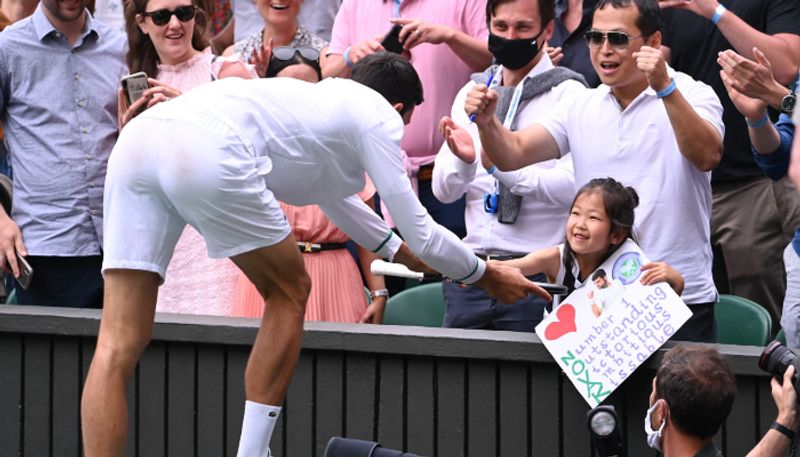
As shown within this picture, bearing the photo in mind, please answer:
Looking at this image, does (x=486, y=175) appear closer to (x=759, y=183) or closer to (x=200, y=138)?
(x=759, y=183)

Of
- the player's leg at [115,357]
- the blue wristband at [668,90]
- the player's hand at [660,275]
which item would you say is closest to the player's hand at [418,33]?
the blue wristband at [668,90]

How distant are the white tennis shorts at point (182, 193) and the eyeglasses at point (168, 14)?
2056mm

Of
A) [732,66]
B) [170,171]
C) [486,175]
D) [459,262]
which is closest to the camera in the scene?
[170,171]

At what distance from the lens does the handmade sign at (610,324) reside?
531cm

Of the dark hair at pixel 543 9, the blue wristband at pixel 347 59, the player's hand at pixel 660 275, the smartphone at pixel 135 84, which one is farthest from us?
the blue wristband at pixel 347 59

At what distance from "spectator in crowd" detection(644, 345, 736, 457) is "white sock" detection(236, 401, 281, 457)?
1318mm

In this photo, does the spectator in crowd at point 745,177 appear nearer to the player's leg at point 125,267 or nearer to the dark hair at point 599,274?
the dark hair at point 599,274

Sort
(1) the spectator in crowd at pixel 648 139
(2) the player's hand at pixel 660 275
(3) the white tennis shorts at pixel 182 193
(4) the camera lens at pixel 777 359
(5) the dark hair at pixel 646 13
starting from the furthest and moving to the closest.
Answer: (5) the dark hair at pixel 646 13, (1) the spectator in crowd at pixel 648 139, (2) the player's hand at pixel 660 275, (3) the white tennis shorts at pixel 182 193, (4) the camera lens at pixel 777 359

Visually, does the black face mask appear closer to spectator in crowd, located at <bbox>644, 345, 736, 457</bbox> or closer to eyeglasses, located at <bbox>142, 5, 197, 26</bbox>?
eyeglasses, located at <bbox>142, 5, 197, 26</bbox>

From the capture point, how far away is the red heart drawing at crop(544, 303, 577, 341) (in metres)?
5.48

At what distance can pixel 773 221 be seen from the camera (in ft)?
21.6

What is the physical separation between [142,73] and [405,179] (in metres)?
2.10

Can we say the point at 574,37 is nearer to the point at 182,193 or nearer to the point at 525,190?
the point at 525,190

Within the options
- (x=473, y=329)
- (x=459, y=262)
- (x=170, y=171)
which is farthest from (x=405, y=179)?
(x=473, y=329)
